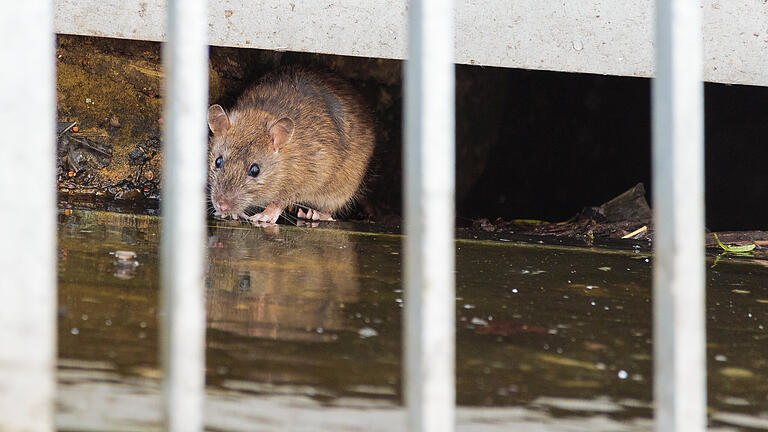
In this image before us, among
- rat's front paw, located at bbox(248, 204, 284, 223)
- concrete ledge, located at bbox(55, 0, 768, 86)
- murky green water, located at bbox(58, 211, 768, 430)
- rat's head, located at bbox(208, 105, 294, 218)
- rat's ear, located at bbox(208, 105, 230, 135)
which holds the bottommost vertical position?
murky green water, located at bbox(58, 211, 768, 430)

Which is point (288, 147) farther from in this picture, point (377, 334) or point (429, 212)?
point (429, 212)

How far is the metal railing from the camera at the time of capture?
55.5 inches

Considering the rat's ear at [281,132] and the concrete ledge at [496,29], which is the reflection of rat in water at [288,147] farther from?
the concrete ledge at [496,29]

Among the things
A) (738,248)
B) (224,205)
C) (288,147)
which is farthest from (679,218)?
(288,147)

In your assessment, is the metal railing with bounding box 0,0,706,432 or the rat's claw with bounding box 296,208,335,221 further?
the rat's claw with bounding box 296,208,335,221

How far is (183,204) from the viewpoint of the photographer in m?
1.42

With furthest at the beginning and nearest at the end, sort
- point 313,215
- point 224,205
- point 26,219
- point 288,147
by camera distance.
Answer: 1. point 313,215
2. point 288,147
3. point 224,205
4. point 26,219

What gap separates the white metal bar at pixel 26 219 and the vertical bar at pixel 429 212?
623 mm

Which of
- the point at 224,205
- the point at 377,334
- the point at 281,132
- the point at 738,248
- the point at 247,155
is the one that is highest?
the point at 281,132

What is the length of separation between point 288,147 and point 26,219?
4165 millimetres

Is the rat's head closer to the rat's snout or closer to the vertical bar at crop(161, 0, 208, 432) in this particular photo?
the rat's snout

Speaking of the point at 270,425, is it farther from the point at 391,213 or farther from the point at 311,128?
the point at 391,213

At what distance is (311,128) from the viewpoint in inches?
224

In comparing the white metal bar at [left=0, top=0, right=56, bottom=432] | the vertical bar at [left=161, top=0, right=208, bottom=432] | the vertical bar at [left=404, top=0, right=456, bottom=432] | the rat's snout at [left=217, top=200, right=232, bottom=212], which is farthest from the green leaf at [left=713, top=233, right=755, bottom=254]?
the white metal bar at [left=0, top=0, right=56, bottom=432]
